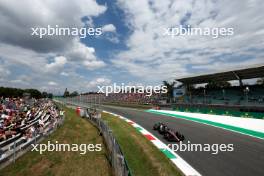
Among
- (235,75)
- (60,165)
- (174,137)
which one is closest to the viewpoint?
(60,165)

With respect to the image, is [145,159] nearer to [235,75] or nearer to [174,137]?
[174,137]

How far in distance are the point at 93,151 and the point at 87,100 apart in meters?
42.8

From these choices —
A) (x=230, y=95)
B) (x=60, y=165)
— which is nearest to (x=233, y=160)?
(x=60, y=165)

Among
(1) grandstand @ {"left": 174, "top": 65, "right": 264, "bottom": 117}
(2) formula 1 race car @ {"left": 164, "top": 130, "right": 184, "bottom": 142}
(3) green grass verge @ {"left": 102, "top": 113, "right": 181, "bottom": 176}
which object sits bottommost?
(3) green grass verge @ {"left": 102, "top": 113, "right": 181, "bottom": 176}

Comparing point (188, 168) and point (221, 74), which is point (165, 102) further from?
point (188, 168)

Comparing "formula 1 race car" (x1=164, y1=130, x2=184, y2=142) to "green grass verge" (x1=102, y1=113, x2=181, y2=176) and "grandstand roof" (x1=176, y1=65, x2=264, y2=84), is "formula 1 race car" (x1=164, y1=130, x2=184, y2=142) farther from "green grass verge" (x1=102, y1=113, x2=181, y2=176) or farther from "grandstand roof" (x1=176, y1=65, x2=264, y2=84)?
"grandstand roof" (x1=176, y1=65, x2=264, y2=84)

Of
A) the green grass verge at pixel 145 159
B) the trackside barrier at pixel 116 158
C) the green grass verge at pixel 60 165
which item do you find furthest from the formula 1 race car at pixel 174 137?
the trackside barrier at pixel 116 158

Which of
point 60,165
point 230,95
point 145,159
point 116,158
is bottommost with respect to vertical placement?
point 60,165

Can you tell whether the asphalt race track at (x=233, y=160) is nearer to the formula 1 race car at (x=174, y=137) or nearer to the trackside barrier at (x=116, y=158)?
the formula 1 race car at (x=174, y=137)

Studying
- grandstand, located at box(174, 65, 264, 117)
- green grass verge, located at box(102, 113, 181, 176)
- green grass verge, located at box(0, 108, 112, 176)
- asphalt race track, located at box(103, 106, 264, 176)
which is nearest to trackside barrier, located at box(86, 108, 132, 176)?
green grass verge, located at box(0, 108, 112, 176)

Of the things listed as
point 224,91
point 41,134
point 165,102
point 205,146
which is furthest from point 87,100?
point 205,146

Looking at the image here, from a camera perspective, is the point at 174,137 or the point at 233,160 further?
the point at 174,137

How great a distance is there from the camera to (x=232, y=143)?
40.0 feet

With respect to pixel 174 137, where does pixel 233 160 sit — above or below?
below
